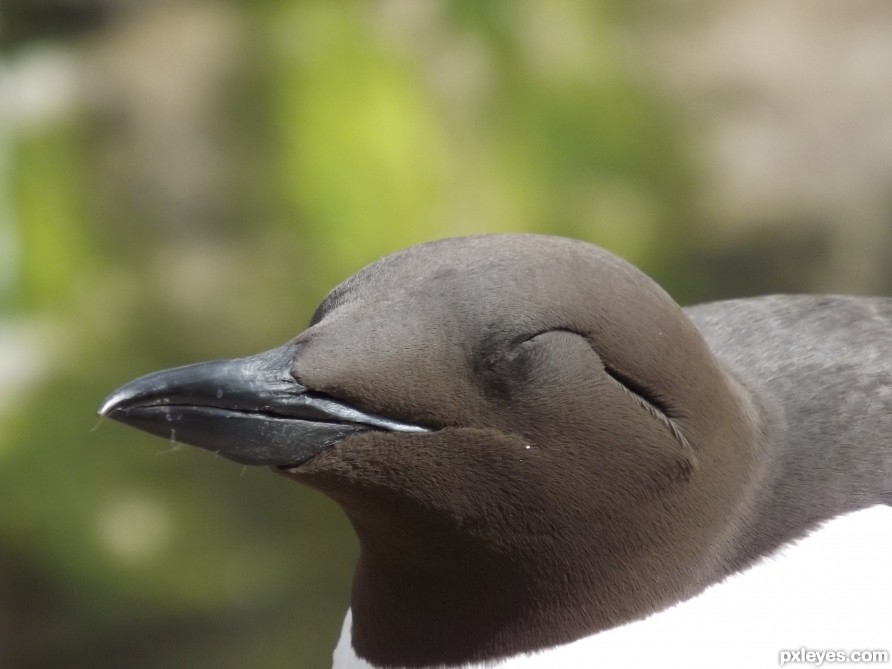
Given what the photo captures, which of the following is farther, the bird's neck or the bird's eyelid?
the bird's neck

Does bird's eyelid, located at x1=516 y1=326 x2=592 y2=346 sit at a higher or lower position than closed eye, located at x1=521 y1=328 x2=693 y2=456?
higher

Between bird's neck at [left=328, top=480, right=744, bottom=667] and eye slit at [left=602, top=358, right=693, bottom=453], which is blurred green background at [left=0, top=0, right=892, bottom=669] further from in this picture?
eye slit at [left=602, top=358, right=693, bottom=453]

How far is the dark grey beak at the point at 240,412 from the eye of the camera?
192 cm

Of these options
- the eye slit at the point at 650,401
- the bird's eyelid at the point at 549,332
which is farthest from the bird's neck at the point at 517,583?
the bird's eyelid at the point at 549,332

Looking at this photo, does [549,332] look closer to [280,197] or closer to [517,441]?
[517,441]

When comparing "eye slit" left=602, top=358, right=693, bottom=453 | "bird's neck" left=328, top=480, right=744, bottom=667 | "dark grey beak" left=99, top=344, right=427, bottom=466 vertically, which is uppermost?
"dark grey beak" left=99, top=344, right=427, bottom=466

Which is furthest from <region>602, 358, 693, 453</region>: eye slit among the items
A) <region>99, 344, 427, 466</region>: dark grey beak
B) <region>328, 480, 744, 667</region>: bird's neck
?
<region>99, 344, 427, 466</region>: dark grey beak

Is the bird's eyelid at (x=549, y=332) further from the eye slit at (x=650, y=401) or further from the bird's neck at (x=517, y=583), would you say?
the bird's neck at (x=517, y=583)

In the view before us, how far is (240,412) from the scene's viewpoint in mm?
1942

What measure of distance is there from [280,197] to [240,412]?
3184 mm

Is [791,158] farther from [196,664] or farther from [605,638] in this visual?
[605,638]

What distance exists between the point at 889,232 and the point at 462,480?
386 cm

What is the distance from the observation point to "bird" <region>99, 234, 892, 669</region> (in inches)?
76.9

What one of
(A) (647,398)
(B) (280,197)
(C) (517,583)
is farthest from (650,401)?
(B) (280,197)
